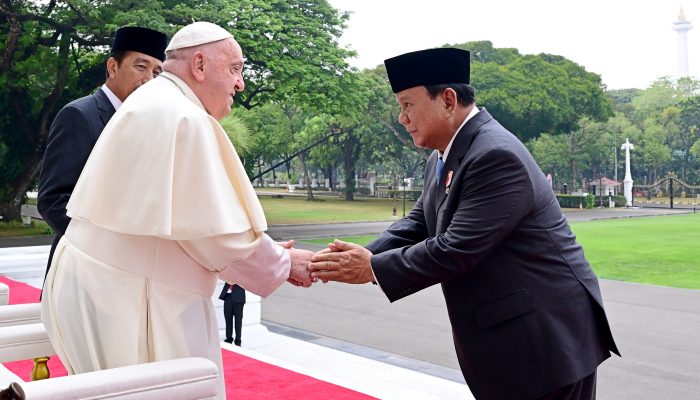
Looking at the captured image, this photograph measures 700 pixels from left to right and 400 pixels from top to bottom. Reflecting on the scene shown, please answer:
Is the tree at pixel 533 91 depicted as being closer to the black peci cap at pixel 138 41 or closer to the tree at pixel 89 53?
the tree at pixel 89 53

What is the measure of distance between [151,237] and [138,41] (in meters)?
1.84

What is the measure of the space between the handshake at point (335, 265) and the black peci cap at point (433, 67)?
760 mm

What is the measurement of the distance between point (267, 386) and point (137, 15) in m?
16.5

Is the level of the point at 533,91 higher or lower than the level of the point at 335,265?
higher

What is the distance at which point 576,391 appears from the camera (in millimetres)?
2539

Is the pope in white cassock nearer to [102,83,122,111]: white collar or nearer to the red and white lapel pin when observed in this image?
the red and white lapel pin

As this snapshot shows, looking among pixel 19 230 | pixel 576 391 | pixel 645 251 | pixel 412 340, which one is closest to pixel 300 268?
pixel 576 391

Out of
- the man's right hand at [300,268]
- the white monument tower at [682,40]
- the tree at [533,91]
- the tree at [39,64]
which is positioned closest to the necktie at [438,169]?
the man's right hand at [300,268]

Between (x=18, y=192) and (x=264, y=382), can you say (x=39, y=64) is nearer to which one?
(x=18, y=192)

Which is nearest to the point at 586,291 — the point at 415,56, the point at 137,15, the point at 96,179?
the point at 415,56

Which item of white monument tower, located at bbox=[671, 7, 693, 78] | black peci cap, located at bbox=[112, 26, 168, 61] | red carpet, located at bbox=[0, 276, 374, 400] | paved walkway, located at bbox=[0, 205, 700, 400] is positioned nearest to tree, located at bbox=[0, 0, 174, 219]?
paved walkway, located at bbox=[0, 205, 700, 400]

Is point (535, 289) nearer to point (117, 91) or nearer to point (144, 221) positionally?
point (144, 221)

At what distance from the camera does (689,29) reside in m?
132

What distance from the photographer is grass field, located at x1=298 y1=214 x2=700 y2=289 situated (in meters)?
14.1
